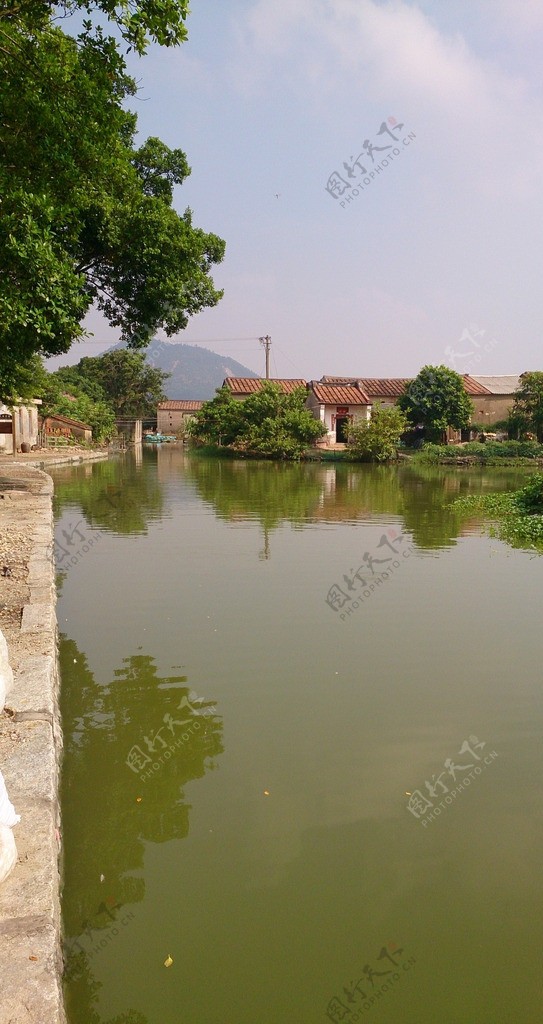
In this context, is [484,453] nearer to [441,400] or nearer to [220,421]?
[441,400]

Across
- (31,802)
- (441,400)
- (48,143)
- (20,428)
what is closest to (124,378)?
(20,428)

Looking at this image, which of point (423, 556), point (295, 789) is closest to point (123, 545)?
point (423, 556)

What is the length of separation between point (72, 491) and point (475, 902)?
652 inches

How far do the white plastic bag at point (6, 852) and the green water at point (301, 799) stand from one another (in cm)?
49

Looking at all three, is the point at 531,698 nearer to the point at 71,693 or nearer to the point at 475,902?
the point at 475,902

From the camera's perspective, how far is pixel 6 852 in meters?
2.46

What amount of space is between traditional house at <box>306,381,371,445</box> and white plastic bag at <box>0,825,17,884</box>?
3545 cm

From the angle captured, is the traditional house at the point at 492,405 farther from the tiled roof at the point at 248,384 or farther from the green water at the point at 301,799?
the green water at the point at 301,799

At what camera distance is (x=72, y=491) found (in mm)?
18156

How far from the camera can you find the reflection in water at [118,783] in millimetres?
2838

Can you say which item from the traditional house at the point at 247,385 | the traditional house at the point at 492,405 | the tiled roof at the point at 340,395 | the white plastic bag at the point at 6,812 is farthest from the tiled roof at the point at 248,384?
the white plastic bag at the point at 6,812

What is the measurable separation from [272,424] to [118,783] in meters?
29.7

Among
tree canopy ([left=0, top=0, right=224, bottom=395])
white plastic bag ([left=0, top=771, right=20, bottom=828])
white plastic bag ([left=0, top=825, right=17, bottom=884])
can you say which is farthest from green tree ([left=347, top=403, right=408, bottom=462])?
white plastic bag ([left=0, top=825, right=17, bottom=884])

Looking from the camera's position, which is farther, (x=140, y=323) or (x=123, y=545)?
(x=140, y=323)
